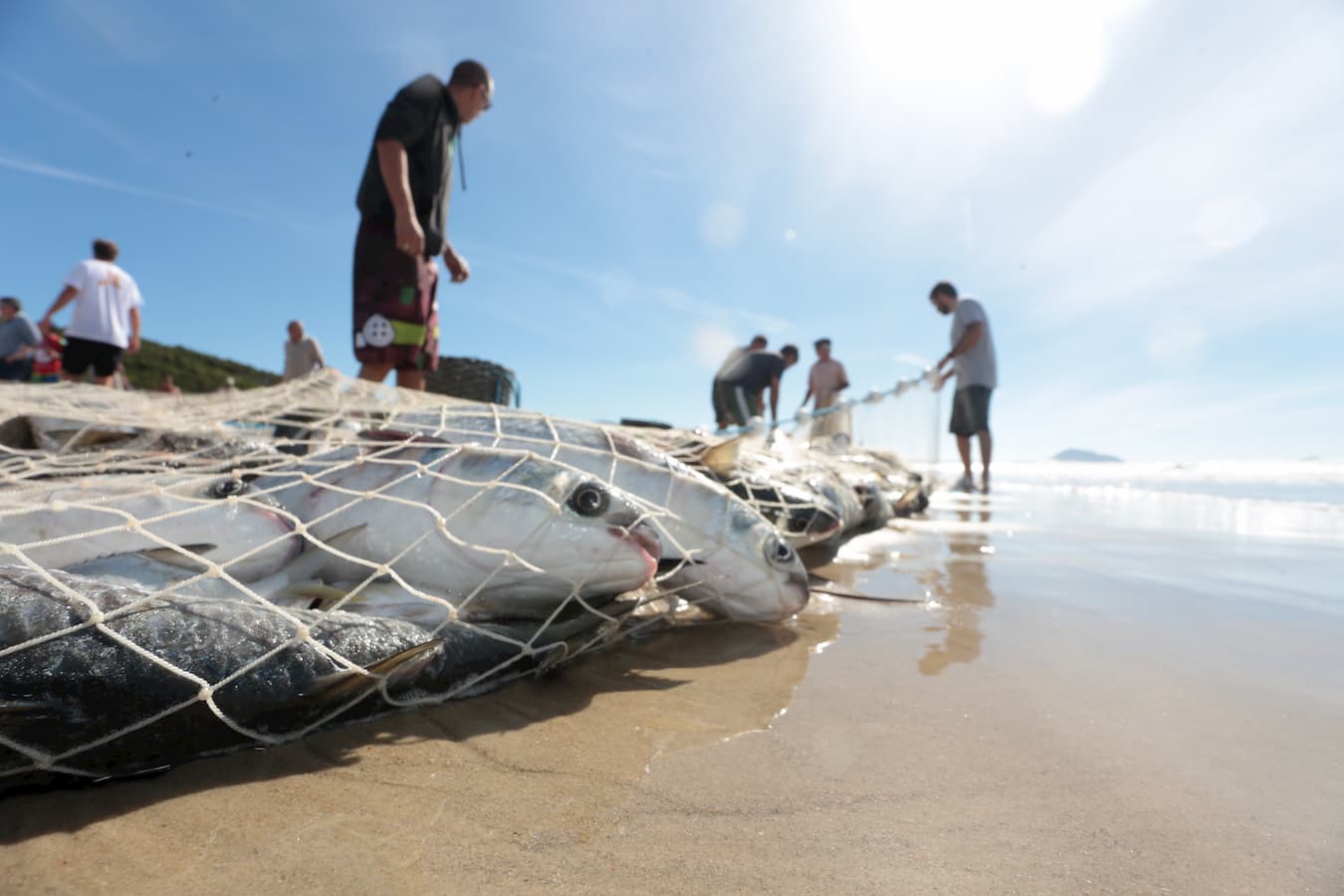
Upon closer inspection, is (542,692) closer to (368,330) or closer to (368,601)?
(368,601)

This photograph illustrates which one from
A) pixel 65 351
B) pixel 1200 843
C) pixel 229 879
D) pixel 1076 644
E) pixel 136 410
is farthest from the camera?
pixel 65 351

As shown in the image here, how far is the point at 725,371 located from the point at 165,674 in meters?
10.4

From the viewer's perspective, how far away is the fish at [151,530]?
183cm

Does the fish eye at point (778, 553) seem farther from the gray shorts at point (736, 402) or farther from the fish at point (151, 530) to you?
the gray shorts at point (736, 402)

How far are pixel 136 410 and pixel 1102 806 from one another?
206 inches

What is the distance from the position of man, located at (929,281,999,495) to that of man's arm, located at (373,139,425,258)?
724 centimetres

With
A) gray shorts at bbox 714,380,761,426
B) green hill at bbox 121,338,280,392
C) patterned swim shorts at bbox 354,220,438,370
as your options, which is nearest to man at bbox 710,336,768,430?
gray shorts at bbox 714,380,761,426

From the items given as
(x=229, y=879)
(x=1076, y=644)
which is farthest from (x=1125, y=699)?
(x=229, y=879)

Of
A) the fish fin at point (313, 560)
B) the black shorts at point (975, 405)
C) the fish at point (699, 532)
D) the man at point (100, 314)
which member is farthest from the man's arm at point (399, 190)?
the black shorts at point (975, 405)

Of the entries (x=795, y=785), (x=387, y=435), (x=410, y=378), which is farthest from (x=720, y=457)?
(x=410, y=378)

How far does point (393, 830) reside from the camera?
3.86 feet

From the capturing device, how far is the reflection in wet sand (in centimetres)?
218

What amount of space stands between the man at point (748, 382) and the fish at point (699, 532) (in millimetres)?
8039

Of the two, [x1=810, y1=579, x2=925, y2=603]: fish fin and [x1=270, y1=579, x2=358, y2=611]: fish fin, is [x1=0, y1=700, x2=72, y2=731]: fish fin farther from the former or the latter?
[x1=810, y1=579, x2=925, y2=603]: fish fin
